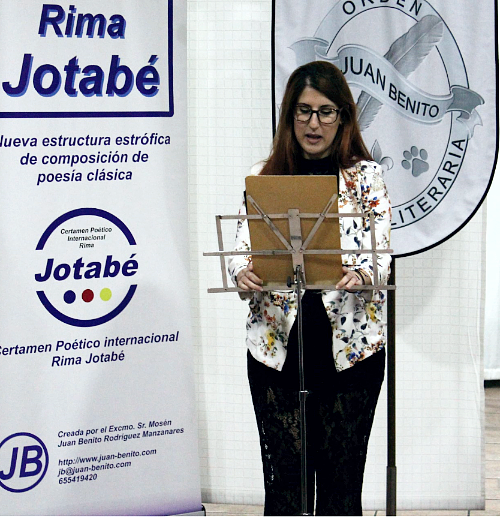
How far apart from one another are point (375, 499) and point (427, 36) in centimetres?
181

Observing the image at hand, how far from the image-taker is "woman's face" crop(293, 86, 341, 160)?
2018 mm

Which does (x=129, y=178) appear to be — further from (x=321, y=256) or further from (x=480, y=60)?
(x=480, y=60)

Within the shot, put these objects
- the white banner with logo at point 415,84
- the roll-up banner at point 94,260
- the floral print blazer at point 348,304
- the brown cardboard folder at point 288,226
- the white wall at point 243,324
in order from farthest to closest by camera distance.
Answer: the white wall at point 243,324 < the white banner with logo at point 415,84 < the roll-up banner at point 94,260 < the floral print blazer at point 348,304 < the brown cardboard folder at point 288,226

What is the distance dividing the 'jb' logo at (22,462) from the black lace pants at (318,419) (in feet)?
2.97

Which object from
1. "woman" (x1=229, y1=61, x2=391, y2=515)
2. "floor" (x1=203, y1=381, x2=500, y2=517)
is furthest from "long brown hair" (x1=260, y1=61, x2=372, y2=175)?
"floor" (x1=203, y1=381, x2=500, y2=517)

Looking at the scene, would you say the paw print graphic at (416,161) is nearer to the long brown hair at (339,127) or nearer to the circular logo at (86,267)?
the long brown hair at (339,127)

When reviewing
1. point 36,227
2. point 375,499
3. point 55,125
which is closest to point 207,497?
point 375,499

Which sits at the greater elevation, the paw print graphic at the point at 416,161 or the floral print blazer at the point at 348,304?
the paw print graphic at the point at 416,161

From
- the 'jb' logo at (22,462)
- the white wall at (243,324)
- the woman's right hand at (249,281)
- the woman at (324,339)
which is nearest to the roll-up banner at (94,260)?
the 'jb' logo at (22,462)

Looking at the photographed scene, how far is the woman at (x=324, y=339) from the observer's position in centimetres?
199

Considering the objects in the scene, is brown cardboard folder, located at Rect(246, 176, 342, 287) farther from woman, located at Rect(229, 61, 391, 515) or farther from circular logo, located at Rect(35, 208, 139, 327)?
circular logo, located at Rect(35, 208, 139, 327)

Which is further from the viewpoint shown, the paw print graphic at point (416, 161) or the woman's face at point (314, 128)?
the paw print graphic at point (416, 161)

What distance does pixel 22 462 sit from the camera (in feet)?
8.52

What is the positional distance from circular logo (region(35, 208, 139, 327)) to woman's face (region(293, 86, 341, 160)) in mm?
863
